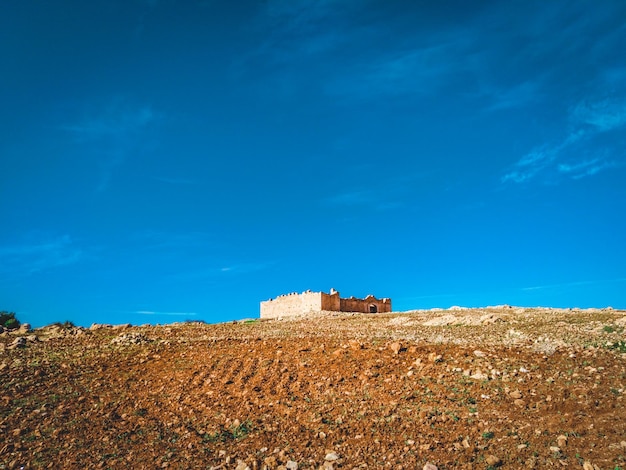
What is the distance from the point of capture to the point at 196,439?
881cm

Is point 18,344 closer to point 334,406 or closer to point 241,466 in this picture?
point 241,466

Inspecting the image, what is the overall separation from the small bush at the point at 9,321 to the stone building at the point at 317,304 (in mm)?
30800

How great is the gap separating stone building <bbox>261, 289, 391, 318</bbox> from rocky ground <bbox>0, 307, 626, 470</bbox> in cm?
4033

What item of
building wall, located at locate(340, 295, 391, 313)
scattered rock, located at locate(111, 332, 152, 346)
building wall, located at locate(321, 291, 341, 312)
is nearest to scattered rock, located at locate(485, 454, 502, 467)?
scattered rock, located at locate(111, 332, 152, 346)

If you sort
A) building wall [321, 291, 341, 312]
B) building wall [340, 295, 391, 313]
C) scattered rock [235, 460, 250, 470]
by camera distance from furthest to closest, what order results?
building wall [340, 295, 391, 313] < building wall [321, 291, 341, 312] < scattered rock [235, 460, 250, 470]

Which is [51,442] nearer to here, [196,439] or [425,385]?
[196,439]

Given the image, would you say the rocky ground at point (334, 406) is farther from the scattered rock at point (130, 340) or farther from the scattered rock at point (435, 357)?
the scattered rock at point (130, 340)

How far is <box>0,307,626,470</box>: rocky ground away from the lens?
7.65m

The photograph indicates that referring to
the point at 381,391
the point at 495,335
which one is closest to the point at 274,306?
the point at 495,335

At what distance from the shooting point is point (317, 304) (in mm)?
54688

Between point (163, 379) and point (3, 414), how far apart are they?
3768 millimetres

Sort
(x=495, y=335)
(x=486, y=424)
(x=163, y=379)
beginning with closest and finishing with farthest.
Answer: (x=486, y=424), (x=163, y=379), (x=495, y=335)

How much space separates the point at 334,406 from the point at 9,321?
27.7 metres

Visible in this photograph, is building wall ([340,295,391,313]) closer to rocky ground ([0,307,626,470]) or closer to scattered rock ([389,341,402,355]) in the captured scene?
rocky ground ([0,307,626,470])
